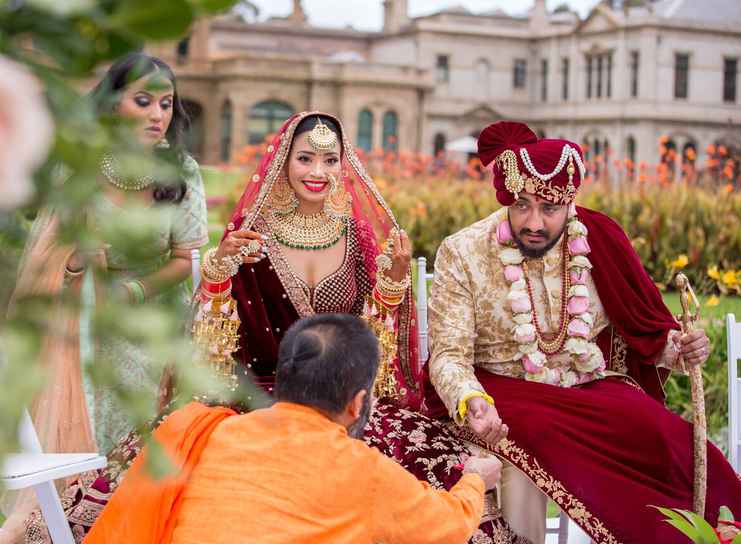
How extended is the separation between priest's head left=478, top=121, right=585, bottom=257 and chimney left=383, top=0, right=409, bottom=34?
54.5 metres

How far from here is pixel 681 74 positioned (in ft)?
147

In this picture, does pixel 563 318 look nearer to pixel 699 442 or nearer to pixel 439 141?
pixel 699 442

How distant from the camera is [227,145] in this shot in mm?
51375

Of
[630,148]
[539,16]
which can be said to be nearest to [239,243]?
[630,148]

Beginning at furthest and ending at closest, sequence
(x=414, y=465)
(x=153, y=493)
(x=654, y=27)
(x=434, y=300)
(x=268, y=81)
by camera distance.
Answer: (x=268, y=81), (x=654, y=27), (x=434, y=300), (x=414, y=465), (x=153, y=493)

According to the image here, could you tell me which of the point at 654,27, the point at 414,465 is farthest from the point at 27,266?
the point at 654,27

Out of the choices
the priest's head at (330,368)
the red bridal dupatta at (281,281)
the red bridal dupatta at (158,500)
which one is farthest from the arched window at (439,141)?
the priest's head at (330,368)

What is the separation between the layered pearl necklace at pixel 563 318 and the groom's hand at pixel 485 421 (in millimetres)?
349

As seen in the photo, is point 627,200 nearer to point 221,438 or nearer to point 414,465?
point 414,465

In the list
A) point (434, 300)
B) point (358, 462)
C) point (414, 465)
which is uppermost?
point (434, 300)

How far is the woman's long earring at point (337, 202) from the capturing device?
386cm

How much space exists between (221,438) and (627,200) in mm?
8347

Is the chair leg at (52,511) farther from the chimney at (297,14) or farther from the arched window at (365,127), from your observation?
the chimney at (297,14)

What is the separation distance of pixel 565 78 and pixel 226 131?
51.8 feet
